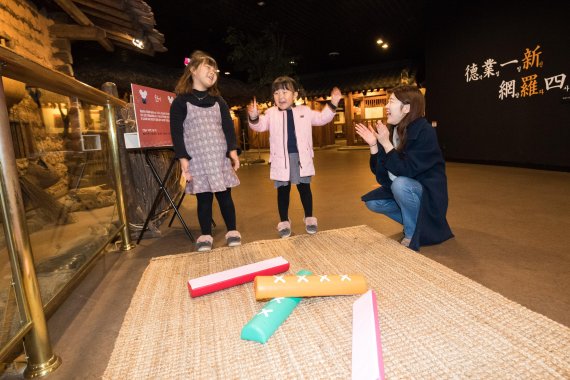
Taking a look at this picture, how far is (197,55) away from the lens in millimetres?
2234

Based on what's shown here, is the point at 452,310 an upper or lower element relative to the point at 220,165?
lower

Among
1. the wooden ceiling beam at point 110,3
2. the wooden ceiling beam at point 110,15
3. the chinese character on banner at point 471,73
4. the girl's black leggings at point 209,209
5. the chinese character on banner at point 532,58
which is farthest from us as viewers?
the chinese character on banner at point 471,73

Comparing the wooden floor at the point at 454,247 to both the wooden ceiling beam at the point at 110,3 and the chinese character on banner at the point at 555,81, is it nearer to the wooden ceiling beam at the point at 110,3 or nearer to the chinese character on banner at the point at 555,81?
the chinese character on banner at the point at 555,81

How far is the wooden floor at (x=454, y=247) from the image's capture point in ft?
4.68

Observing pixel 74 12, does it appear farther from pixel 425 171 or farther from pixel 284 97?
pixel 425 171

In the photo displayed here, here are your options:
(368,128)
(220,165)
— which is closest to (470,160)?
(368,128)

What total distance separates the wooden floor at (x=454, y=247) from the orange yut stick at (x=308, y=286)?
640 millimetres

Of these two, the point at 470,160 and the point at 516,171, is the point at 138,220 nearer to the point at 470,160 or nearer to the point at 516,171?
the point at 516,171

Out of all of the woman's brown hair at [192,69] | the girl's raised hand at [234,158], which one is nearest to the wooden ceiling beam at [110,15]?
the woman's brown hair at [192,69]

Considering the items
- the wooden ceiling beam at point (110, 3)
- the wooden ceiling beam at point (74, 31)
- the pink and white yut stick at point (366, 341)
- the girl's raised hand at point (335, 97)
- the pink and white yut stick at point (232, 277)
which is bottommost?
the pink and white yut stick at point (366, 341)

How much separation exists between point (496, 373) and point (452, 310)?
30 cm

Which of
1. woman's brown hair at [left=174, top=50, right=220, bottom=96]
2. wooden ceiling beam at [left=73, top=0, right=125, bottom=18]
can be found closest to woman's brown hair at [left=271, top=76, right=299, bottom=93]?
woman's brown hair at [left=174, top=50, right=220, bottom=96]

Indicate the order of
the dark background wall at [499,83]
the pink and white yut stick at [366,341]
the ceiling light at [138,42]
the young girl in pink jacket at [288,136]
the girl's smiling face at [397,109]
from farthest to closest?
the dark background wall at [499,83], the ceiling light at [138,42], the young girl in pink jacket at [288,136], the girl's smiling face at [397,109], the pink and white yut stick at [366,341]

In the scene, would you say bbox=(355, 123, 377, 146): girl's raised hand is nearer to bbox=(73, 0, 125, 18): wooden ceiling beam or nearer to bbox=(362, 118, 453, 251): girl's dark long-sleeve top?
bbox=(362, 118, 453, 251): girl's dark long-sleeve top
